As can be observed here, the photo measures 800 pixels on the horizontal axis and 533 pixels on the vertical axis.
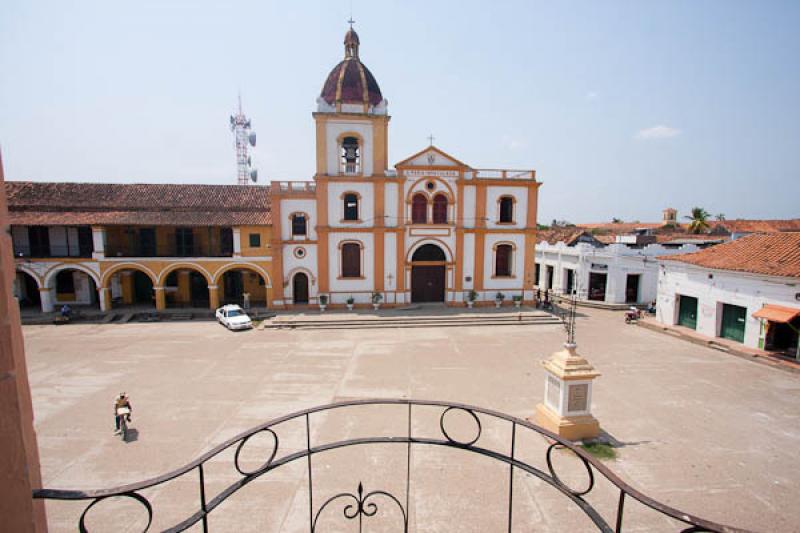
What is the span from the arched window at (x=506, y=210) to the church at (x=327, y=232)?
0.28ft

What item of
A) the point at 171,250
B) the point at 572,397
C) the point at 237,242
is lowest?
the point at 572,397

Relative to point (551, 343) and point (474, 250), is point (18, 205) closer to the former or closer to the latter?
point (474, 250)

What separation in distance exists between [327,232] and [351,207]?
6.83ft

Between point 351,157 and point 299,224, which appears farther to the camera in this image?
point 351,157

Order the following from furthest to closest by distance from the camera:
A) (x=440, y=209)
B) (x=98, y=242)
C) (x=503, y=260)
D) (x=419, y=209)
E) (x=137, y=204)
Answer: (x=503, y=260), (x=137, y=204), (x=440, y=209), (x=419, y=209), (x=98, y=242)

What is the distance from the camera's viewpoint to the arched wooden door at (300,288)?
24016 mm

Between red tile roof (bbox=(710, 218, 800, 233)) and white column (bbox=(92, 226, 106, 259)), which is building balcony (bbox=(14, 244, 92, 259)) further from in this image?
red tile roof (bbox=(710, 218, 800, 233))

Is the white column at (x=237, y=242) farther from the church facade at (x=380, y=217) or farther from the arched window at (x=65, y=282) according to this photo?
the arched window at (x=65, y=282)

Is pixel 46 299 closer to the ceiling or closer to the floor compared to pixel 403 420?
closer to the ceiling

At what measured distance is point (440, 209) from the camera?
24.1 m

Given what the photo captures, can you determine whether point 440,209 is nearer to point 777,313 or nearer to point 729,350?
point 729,350

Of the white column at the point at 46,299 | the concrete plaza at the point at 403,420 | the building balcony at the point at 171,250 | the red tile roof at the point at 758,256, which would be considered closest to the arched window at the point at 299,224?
the building balcony at the point at 171,250

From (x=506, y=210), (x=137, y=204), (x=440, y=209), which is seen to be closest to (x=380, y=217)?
(x=440, y=209)

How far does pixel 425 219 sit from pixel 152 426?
17.5 m
